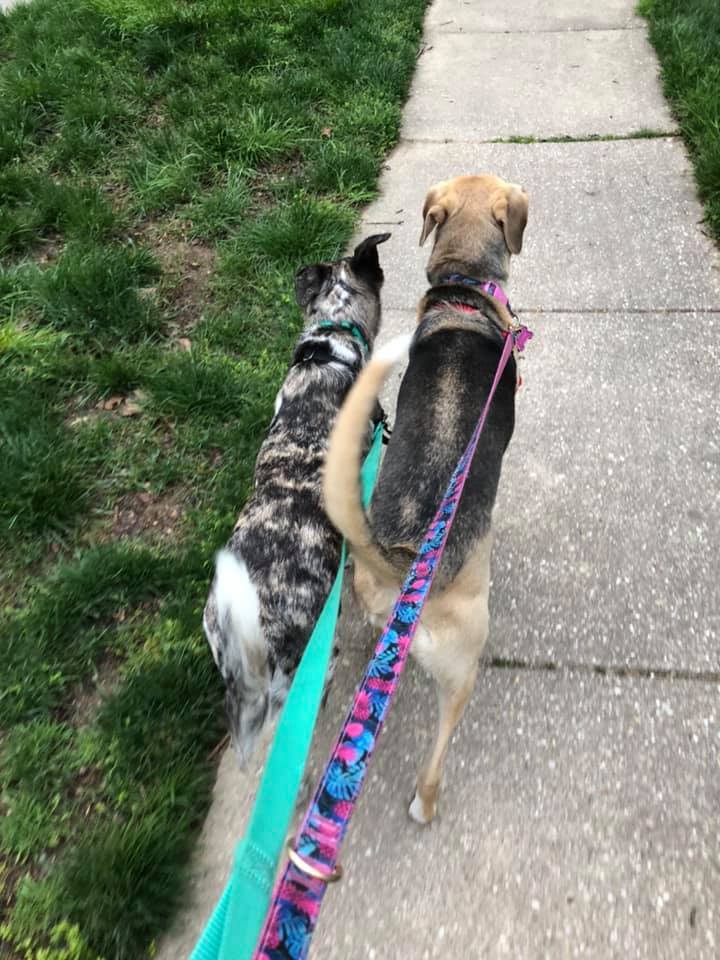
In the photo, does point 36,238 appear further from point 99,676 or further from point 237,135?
point 99,676

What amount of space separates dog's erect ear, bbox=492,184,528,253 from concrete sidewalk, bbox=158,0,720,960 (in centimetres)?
83

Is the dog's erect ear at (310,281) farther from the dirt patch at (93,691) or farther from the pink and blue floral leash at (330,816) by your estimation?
the pink and blue floral leash at (330,816)

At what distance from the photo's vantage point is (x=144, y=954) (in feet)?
6.83

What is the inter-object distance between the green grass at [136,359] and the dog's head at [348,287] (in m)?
0.56

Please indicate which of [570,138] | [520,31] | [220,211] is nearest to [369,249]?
[220,211]

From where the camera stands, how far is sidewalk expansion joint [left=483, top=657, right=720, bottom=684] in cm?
263

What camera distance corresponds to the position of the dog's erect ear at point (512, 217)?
11.0ft

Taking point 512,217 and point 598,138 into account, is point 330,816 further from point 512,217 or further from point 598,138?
point 598,138

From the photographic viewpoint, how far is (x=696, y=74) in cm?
575

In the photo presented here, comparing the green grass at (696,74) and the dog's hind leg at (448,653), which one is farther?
the green grass at (696,74)

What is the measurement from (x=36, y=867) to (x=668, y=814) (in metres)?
2.08

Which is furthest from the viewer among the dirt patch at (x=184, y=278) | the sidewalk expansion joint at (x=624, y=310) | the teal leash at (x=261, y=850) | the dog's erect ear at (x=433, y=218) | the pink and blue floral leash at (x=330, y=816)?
the dirt patch at (x=184, y=278)

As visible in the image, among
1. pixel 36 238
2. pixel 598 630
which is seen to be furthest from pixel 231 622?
pixel 36 238

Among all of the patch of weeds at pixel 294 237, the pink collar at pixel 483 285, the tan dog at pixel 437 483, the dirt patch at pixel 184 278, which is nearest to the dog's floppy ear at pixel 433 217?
the pink collar at pixel 483 285
